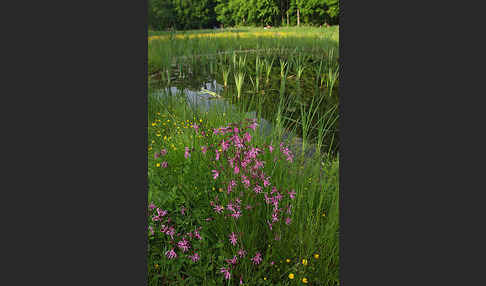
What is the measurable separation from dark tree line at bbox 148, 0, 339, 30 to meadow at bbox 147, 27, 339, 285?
3.0 inches

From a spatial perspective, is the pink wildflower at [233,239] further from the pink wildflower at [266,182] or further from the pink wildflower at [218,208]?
the pink wildflower at [266,182]

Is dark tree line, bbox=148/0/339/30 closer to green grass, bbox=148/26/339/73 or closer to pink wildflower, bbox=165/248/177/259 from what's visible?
green grass, bbox=148/26/339/73

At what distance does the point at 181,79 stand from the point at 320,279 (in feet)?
5.83

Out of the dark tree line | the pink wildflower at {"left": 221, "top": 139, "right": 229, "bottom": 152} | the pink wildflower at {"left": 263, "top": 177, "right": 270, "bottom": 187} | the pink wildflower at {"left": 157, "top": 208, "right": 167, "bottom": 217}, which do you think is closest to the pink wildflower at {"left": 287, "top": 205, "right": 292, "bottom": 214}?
the pink wildflower at {"left": 263, "top": 177, "right": 270, "bottom": 187}

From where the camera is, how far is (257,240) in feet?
6.66

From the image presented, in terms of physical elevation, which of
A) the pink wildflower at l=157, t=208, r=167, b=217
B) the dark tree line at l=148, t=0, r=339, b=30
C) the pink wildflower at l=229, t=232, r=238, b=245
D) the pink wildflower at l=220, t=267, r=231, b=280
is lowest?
the pink wildflower at l=220, t=267, r=231, b=280

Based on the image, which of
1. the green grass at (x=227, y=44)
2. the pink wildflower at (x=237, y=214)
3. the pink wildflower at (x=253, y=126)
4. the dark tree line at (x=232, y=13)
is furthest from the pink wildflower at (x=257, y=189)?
the dark tree line at (x=232, y=13)

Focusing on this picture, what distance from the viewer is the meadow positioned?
6.52 feet

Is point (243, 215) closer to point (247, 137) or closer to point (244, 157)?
point (244, 157)

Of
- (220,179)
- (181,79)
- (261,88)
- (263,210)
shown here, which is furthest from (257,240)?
(181,79)

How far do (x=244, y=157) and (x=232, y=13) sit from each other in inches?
48.3

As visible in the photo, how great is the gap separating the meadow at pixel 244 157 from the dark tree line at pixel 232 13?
8 centimetres

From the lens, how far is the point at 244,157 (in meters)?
2.01

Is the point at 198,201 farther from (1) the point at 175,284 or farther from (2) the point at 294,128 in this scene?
(2) the point at 294,128
